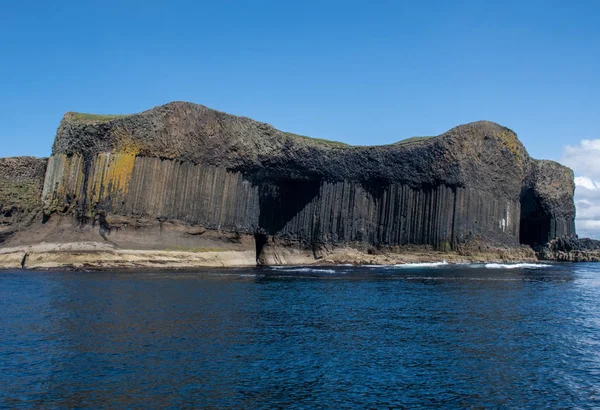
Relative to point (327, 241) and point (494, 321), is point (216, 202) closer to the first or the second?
point (327, 241)

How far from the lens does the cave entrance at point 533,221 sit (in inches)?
3602

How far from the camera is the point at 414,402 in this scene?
1353cm

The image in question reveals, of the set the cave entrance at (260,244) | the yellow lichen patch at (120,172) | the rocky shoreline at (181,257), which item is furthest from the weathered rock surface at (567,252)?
the yellow lichen patch at (120,172)

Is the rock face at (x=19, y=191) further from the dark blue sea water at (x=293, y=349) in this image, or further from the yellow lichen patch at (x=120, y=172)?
the dark blue sea water at (x=293, y=349)

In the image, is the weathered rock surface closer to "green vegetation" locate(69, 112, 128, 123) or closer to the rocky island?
the rocky island

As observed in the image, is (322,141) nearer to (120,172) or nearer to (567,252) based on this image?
(120,172)

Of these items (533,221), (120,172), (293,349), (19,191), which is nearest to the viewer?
(293,349)

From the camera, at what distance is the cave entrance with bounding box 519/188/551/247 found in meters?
91.5

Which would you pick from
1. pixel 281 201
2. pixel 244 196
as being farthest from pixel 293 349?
pixel 281 201

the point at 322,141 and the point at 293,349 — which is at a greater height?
the point at 322,141

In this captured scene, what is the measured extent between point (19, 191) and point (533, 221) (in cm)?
8050

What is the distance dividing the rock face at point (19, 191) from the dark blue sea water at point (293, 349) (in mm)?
27488

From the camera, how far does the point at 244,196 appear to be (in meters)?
68.2

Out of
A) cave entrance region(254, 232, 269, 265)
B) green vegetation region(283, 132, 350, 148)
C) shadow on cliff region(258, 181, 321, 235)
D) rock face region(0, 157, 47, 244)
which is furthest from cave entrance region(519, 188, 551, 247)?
rock face region(0, 157, 47, 244)
